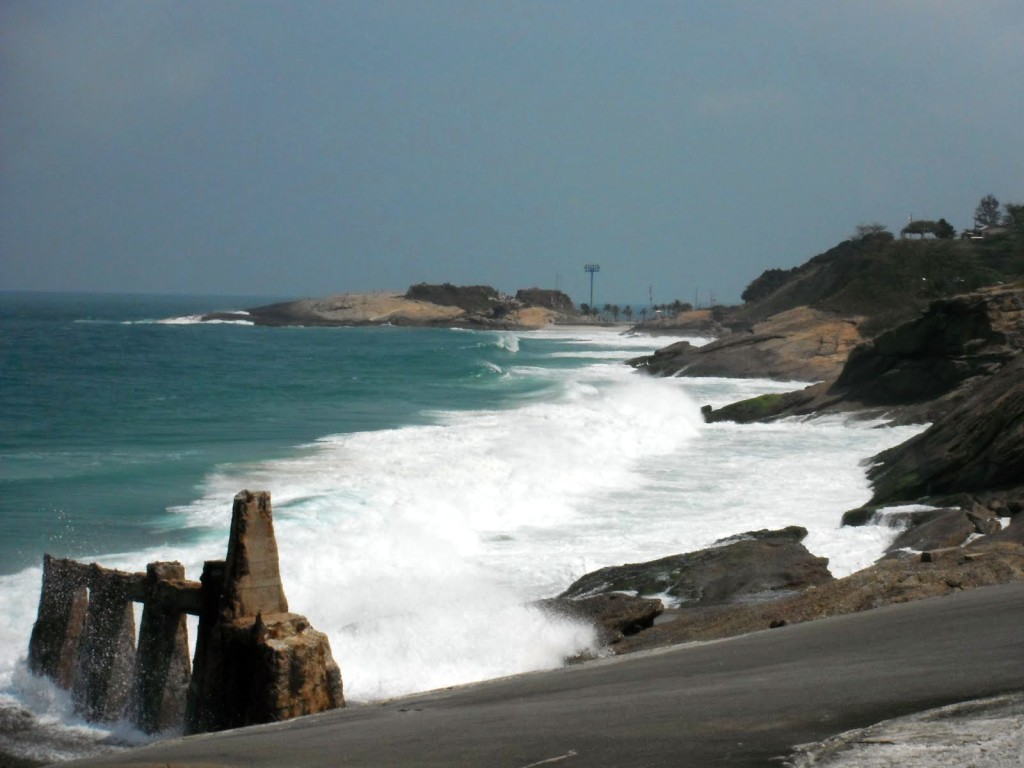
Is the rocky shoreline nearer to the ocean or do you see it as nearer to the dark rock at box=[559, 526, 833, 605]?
the dark rock at box=[559, 526, 833, 605]

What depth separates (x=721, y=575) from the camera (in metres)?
15.1

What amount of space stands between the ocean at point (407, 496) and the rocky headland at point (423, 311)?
92375 millimetres

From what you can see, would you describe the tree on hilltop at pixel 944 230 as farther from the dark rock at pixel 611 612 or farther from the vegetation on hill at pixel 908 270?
the dark rock at pixel 611 612

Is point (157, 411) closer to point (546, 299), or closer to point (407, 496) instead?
point (407, 496)

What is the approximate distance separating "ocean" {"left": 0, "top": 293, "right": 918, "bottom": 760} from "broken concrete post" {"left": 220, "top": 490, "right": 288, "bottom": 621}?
1773mm

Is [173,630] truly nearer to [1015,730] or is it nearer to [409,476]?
[1015,730]

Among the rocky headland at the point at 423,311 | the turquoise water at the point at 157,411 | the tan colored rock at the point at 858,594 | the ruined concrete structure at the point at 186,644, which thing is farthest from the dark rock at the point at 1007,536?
the rocky headland at the point at 423,311

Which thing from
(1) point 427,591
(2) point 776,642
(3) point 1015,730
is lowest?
(1) point 427,591

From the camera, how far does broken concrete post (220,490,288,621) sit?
990 centimetres

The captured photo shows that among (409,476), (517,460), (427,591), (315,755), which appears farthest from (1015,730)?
(517,460)

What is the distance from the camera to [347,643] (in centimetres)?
1265

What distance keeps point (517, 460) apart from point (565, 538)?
8.35 m

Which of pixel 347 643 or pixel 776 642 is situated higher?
pixel 776 642

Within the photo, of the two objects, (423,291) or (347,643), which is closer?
(347,643)
